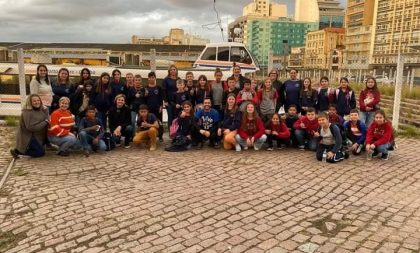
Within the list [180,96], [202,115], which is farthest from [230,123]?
[180,96]

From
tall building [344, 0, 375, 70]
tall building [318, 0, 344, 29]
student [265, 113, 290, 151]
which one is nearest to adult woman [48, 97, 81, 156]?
student [265, 113, 290, 151]

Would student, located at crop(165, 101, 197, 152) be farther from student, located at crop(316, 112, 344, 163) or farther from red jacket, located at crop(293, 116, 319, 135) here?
student, located at crop(316, 112, 344, 163)

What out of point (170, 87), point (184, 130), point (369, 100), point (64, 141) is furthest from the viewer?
point (170, 87)

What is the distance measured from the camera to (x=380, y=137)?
8141 millimetres

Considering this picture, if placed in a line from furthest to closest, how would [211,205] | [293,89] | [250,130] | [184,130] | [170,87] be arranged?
[170,87] → [293,89] → [184,130] → [250,130] → [211,205]

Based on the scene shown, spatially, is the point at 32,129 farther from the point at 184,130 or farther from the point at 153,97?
the point at 184,130

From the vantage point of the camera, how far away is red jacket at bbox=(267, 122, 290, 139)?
890 centimetres

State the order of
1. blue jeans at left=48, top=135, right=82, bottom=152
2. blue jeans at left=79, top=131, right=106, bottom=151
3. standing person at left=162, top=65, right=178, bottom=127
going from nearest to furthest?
blue jeans at left=48, top=135, right=82, bottom=152 → blue jeans at left=79, top=131, right=106, bottom=151 → standing person at left=162, top=65, right=178, bottom=127

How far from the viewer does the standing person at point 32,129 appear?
7.95 m

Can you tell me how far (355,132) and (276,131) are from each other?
1.63 m

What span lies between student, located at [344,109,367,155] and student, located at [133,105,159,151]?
409 centimetres

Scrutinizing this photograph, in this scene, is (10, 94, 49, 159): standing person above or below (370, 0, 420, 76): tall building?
below

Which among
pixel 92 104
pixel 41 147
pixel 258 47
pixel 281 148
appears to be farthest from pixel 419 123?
pixel 258 47

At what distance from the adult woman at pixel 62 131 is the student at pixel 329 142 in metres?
4.92
